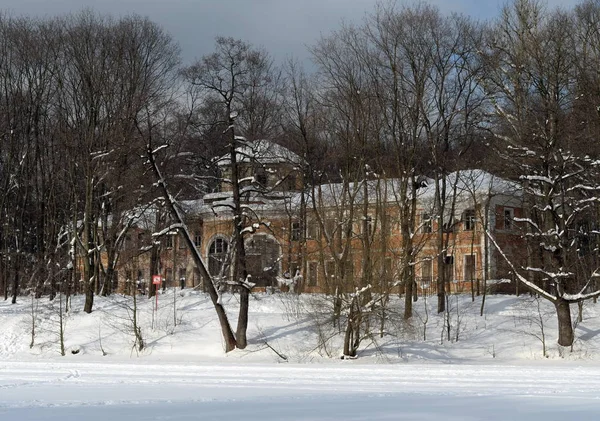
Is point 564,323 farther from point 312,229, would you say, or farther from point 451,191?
point 451,191

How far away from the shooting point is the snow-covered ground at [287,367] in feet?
58.8

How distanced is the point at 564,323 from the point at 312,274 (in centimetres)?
1396

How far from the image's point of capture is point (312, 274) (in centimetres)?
4547

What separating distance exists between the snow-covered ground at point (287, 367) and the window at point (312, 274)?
4.17ft

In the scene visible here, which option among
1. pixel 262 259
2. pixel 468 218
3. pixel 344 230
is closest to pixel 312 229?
pixel 344 230

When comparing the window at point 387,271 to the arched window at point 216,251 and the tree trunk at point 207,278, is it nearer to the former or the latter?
the tree trunk at point 207,278

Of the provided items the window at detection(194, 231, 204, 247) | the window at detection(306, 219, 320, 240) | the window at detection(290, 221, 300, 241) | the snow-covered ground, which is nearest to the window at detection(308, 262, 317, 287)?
the snow-covered ground

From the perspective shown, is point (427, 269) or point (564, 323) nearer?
point (564, 323)

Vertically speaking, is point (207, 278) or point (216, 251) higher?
point (216, 251)

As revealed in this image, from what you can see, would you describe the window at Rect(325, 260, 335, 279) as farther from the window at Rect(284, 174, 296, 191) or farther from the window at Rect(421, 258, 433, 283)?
the window at Rect(421, 258, 433, 283)

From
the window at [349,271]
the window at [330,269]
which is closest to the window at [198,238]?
the window at [330,269]

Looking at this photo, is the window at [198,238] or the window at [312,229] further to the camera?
the window at [198,238]

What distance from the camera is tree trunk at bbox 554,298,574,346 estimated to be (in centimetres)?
3522

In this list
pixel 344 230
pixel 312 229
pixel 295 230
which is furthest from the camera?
pixel 295 230
